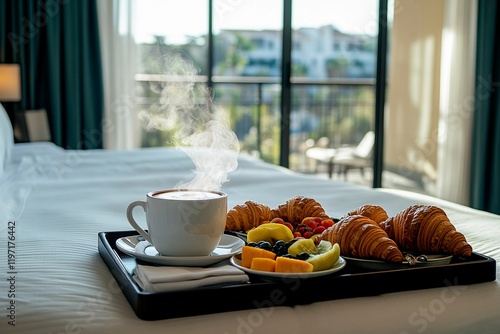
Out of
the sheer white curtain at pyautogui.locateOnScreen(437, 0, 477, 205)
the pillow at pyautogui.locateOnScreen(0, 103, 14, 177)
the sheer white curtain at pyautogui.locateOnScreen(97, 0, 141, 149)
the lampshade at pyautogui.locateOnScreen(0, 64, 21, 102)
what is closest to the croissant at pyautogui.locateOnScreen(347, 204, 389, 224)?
the pillow at pyautogui.locateOnScreen(0, 103, 14, 177)

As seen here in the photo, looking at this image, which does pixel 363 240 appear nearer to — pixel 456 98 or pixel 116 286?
pixel 116 286

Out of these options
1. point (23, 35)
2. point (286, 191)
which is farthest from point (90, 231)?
point (23, 35)

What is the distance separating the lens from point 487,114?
452cm

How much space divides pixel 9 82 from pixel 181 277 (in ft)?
11.2

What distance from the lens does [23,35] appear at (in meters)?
4.23

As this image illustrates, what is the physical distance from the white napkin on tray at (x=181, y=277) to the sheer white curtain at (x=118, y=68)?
3.76 m

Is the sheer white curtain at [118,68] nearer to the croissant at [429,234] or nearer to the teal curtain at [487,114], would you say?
the teal curtain at [487,114]

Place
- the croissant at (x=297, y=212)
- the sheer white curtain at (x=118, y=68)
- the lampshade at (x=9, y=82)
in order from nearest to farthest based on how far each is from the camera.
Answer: the croissant at (x=297, y=212) → the lampshade at (x=9, y=82) → the sheer white curtain at (x=118, y=68)

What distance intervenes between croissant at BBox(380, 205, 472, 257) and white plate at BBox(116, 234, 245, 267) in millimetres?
280

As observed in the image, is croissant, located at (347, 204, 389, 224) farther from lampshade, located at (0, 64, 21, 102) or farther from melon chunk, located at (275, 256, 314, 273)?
lampshade, located at (0, 64, 21, 102)

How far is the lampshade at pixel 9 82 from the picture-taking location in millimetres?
3849

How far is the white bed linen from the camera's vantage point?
33.1 inches

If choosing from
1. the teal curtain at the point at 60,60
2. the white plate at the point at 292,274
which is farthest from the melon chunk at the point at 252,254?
the teal curtain at the point at 60,60

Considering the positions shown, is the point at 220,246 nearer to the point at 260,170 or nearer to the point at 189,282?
the point at 189,282
